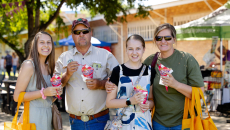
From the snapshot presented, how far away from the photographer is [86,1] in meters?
7.94

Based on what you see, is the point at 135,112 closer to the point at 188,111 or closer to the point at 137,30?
the point at 188,111

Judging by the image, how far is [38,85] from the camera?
2652 millimetres

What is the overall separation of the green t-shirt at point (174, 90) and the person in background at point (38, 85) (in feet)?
4.03

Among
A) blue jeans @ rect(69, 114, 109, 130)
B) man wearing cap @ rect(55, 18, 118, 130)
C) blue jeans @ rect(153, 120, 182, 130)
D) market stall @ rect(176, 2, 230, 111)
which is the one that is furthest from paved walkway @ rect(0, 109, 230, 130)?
blue jeans @ rect(153, 120, 182, 130)

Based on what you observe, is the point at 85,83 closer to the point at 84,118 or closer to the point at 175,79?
the point at 84,118

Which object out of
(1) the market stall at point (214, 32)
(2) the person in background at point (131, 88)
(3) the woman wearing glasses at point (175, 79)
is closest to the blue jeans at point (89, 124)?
(2) the person in background at point (131, 88)

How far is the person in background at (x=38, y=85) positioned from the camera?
8.36 ft

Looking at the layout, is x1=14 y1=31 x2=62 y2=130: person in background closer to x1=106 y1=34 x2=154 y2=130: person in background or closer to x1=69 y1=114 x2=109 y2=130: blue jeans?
x1=69 y1=114 x2=109 y2=130: blue jeans

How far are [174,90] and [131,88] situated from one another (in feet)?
1.82

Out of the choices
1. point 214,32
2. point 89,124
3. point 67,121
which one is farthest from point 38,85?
point 214,32

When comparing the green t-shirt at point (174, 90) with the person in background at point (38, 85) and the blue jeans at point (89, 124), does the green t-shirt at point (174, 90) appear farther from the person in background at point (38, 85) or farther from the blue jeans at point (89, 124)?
the person in background at point (38, 85)

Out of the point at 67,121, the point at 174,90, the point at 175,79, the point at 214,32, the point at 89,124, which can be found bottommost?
the point at 67,121

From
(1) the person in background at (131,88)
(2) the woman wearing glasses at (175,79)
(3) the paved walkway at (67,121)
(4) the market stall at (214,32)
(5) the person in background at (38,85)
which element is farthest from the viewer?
(4) the market stall at (214,32)

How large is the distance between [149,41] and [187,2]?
3.38 metres
